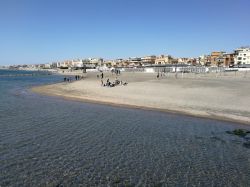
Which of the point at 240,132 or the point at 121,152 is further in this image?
the point at 240,132

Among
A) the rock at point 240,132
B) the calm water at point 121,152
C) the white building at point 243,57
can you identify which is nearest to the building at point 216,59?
the white building at point 243,57

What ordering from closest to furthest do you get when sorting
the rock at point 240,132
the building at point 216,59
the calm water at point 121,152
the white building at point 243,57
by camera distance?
the calm water at point 121,152, the rock at point 240,132, the white building at point 243,57, the building at point 216,59

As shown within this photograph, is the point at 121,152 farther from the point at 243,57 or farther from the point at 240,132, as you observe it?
the point at 243,57

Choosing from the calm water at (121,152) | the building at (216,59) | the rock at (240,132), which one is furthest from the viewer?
the building at (216,59)

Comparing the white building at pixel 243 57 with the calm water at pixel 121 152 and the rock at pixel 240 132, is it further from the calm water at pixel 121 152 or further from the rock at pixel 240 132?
the calm water at pixel 121 152

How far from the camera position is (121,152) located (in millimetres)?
11594

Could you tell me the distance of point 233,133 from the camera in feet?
47.2

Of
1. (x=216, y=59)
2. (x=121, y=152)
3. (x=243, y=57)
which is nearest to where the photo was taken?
(x=121, y=152)

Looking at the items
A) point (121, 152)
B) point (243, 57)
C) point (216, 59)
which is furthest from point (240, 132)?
point (216, 59)

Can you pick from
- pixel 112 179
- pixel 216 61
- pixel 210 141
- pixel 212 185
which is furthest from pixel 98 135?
pixel 216 61

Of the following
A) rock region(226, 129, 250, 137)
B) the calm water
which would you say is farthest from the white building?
the calm water

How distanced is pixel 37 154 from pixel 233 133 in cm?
1100

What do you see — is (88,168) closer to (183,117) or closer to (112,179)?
(112,179)

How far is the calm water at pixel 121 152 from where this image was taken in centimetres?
901
